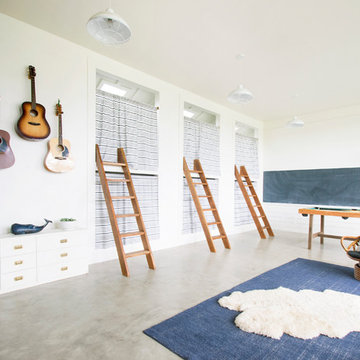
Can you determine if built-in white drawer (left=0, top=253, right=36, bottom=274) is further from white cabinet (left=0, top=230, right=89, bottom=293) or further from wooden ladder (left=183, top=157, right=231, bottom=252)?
wooden ladder (left=183, top=157, right=231, bottom=252)

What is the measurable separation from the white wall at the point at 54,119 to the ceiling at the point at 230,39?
17 cm

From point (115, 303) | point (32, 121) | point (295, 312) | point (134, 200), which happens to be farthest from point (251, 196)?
point (32, 121)

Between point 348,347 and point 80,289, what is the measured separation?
7.55 ft

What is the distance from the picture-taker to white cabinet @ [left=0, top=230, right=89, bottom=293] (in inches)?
101

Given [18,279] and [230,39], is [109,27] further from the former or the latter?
[18,279]

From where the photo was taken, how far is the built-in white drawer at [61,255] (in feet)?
9.08

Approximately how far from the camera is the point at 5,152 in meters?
2.78

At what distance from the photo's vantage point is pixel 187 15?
2.81m

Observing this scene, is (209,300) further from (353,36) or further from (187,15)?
(353,36)

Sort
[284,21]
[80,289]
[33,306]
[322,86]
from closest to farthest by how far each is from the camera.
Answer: [33,306]
[80,289]
[284,21]
[322,86]

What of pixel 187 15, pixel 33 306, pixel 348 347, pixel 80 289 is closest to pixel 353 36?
pixel 187 15

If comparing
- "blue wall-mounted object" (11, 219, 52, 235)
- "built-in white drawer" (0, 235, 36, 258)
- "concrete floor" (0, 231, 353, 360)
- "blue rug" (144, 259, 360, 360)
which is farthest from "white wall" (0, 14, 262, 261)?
Answer: "blue rug" (144, 259, 360, 360)

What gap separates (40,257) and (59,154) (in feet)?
3.96

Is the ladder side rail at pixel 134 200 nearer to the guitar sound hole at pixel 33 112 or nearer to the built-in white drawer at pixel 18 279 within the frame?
the guitar sound hole at pixel 33 112
